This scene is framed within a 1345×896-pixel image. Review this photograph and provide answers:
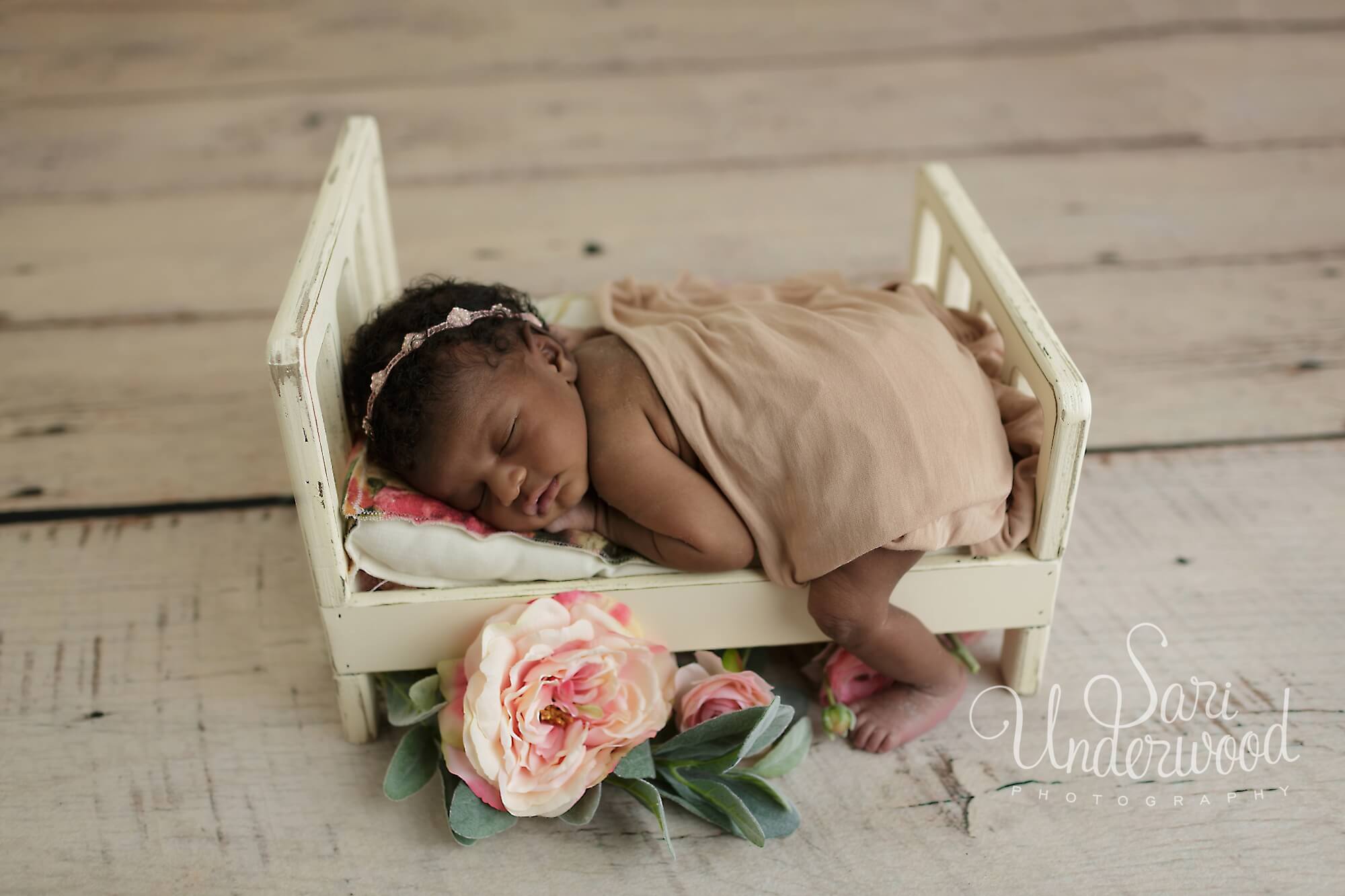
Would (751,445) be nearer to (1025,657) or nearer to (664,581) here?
(664,581)

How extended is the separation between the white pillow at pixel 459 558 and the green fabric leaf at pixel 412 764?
14 centimetres

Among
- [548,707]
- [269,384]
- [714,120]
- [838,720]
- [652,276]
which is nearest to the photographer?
[548,707]

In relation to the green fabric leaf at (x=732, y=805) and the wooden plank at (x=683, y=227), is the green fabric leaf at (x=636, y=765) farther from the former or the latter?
the wooden plank at (x=683, y=227)

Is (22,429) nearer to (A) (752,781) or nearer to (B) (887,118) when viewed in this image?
(A) (752,781)

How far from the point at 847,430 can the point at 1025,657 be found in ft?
0.97

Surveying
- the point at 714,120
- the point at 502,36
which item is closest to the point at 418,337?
the point at 714,120

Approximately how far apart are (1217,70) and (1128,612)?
159 centimetres

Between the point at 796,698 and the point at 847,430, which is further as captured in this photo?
the point at 796,698

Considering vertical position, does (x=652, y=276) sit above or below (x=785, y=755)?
above

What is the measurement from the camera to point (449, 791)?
1069 mm

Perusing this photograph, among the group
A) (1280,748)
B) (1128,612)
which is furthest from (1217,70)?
(1280,748)

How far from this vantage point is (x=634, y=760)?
40.7 inches

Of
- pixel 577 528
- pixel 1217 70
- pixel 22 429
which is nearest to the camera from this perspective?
pixel 577 528

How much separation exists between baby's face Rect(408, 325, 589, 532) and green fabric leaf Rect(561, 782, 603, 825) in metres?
0.23
